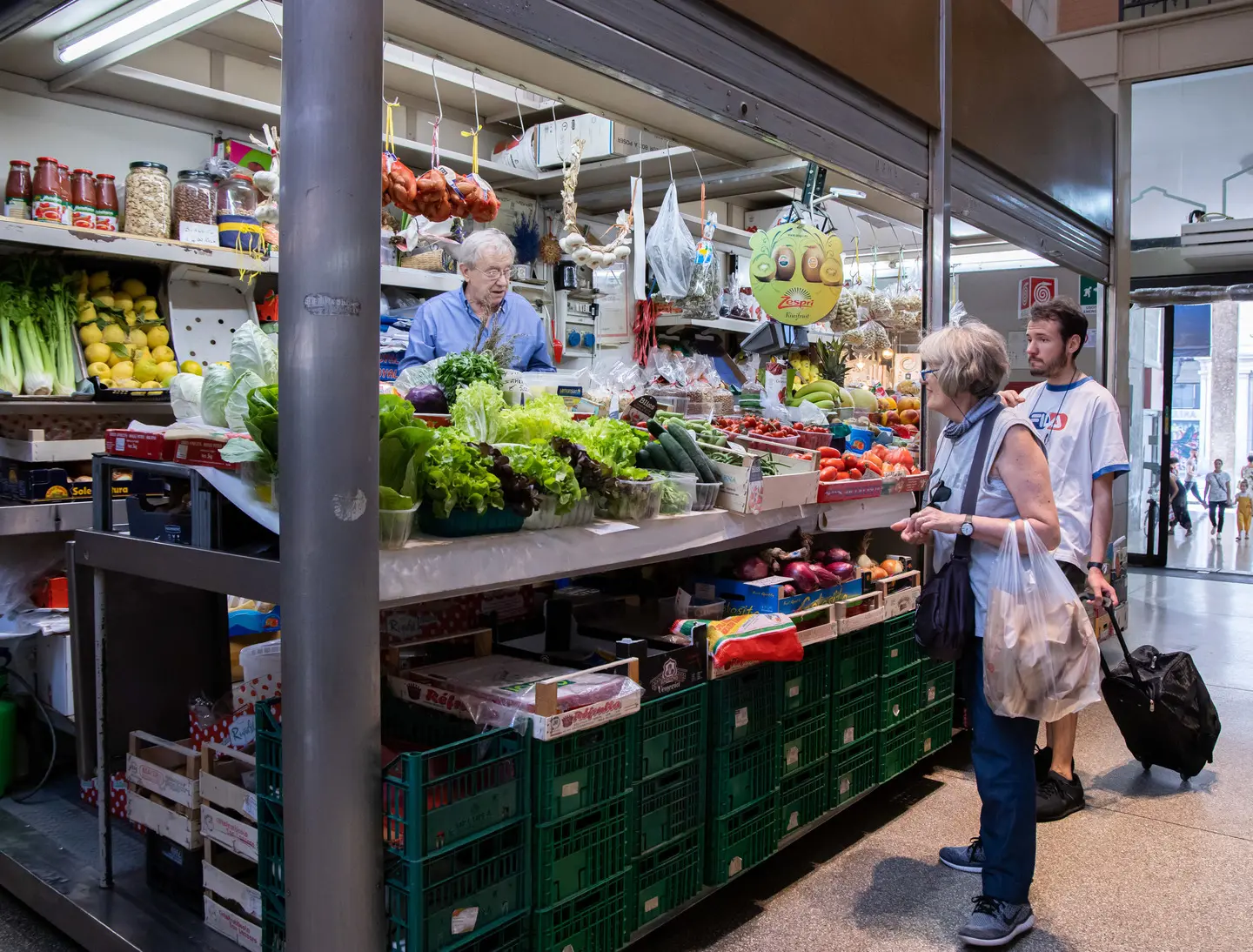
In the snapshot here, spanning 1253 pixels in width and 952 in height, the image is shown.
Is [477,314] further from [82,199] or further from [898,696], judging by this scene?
[898,696]

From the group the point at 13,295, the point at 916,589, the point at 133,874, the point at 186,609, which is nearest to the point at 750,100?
the point at 916,589

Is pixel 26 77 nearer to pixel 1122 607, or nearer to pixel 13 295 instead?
pixel 13 295

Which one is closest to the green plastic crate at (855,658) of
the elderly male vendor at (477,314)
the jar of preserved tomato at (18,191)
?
the elderly male vendor at (477,314)

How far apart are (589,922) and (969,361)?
1.76m

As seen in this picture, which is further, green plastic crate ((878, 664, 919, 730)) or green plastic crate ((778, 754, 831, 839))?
green plastic crate ((878, 664, 919, 730))

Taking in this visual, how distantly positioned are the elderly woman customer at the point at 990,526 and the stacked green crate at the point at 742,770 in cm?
58

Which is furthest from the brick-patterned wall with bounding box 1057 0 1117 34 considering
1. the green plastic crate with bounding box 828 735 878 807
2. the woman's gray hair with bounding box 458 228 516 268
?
the green plastic crate with bounding box 828 735 878 807

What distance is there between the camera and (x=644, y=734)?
2.53m

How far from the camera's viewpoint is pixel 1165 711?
3953mm

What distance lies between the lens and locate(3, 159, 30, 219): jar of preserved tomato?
367 cm

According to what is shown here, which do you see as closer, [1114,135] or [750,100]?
[750,100]

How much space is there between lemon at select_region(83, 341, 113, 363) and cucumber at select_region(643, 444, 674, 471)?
2342mm

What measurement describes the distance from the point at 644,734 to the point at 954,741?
267cm

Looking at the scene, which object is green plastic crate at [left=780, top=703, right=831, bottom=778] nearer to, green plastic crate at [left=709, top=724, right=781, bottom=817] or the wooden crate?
Result: green plastic crate at [left=709, top=724, right=781, bottom=817]
